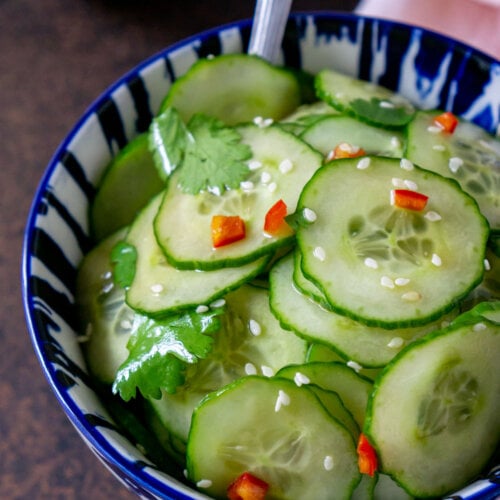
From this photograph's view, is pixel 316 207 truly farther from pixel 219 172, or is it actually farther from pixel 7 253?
pixel 7 253

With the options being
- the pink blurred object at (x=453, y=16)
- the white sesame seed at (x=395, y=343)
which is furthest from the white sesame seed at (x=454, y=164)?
the pink blurred object at (x=453, y=16)

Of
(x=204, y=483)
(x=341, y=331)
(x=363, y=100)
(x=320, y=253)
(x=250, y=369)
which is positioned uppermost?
(x=363, y=100)

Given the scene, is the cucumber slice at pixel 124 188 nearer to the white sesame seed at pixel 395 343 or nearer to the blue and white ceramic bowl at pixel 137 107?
the blue and white ceramic bowl at pixel 137 107

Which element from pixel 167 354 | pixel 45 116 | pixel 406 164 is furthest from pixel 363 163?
pixel 45 116

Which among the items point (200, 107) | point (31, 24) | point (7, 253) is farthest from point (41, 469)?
point (31, 24)

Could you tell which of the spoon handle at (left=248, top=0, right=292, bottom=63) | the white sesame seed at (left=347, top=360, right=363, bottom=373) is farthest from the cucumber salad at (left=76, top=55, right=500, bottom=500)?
the spoon handle at (left=248, top=0, right=292, bottom=63)

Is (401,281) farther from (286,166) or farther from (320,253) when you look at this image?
(286,166)
